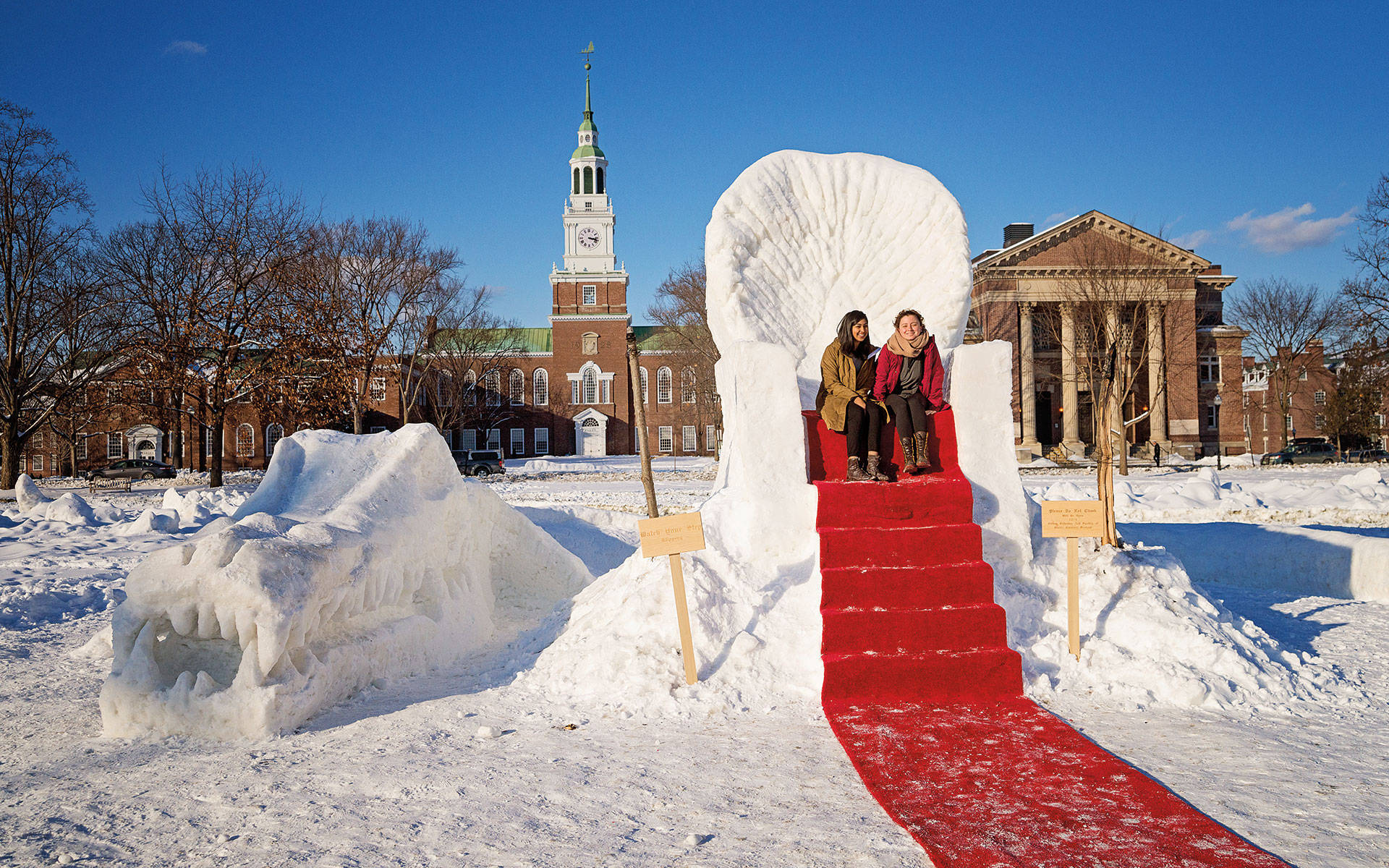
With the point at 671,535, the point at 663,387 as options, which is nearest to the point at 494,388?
the point at 663,387

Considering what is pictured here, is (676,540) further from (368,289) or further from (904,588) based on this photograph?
(368,289)

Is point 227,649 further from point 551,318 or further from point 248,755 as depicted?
point 551,318

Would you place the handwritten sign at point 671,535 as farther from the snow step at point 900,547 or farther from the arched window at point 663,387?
the arched window at point 663,387

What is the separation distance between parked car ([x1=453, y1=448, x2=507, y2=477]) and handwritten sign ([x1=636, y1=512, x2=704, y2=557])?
93.1 feet

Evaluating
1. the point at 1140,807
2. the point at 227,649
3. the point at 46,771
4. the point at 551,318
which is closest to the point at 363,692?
the point at 227,649

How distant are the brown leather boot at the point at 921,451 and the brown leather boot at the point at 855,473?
0.39 m

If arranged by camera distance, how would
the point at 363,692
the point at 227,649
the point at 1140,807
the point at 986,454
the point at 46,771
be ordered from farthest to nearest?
1. the point at 986,454
2. the point at 363,692
3. the point at 227,649
4. the point at 46,771
5. the point at 1140,807

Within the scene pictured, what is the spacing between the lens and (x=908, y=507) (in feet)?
18.2

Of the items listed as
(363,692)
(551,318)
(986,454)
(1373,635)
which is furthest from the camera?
(551,318)

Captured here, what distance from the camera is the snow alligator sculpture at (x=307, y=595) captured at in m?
4.34

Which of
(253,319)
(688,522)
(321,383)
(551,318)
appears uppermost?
(551,318)

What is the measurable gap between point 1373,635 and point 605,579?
6.23 meters

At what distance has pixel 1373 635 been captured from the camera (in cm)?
652

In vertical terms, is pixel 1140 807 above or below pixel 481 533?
below
